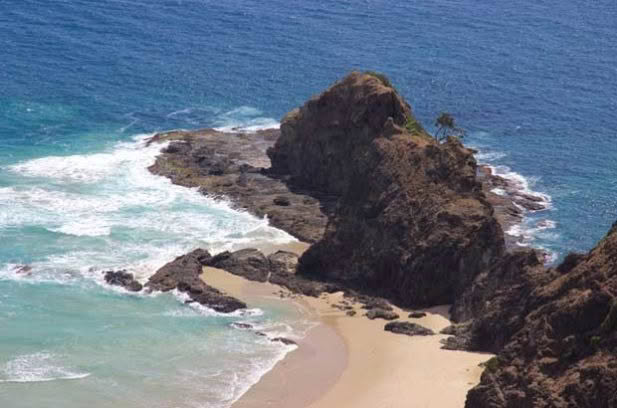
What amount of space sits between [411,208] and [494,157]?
35.3 metres

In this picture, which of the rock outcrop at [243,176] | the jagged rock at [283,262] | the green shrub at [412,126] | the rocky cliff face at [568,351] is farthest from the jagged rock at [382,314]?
the rocky cliff face at [568,351]

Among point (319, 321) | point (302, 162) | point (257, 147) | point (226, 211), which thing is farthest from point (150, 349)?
point (257, 147)

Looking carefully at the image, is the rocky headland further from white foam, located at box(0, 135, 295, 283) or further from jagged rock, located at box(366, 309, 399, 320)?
white foam, located at box(0, 135, 295, 283)

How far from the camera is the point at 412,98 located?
12606 cm

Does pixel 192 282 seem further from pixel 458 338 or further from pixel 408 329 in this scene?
pixel 458 338

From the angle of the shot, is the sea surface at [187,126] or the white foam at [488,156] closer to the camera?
the sea surface at [187,126]

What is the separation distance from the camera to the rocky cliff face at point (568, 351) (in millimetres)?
46156

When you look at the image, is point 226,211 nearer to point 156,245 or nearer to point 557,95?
point 156,245

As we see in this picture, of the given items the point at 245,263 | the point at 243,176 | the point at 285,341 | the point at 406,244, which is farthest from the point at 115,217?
the point at 406,244

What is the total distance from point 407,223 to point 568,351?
3048 centimetres

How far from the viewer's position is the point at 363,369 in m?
67.2

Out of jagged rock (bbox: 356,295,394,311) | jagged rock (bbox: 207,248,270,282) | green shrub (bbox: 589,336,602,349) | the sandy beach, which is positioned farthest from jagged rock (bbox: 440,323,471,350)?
green shrub (bbox: 589,336,602,349)

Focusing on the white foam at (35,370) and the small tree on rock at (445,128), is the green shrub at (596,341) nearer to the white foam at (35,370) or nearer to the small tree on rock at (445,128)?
the white foam at (35,370)

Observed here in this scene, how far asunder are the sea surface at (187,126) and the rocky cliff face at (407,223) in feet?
24.6
